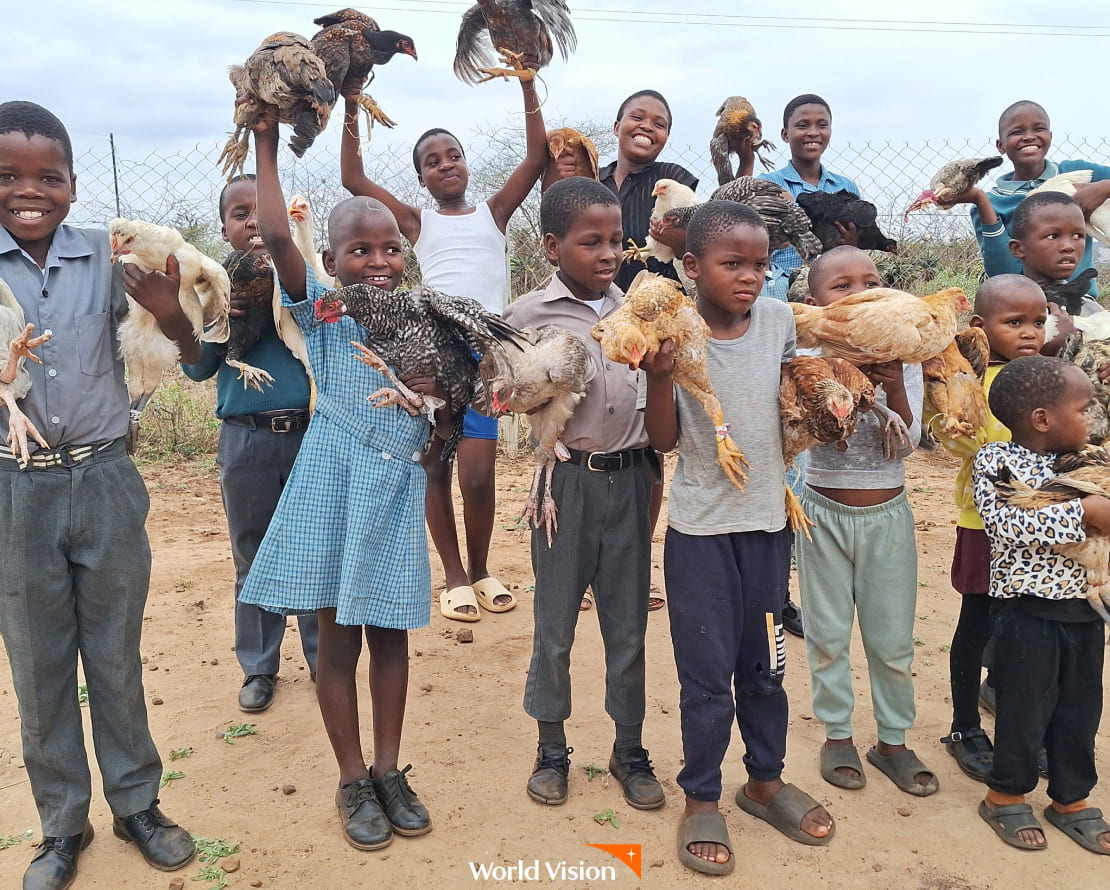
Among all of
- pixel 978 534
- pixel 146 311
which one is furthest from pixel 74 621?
pixel 978 534

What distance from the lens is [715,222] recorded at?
2.42m

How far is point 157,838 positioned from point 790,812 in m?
1.99

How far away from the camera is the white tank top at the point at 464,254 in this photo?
4.12 m

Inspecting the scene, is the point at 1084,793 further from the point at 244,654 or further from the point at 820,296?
the point at 244,654

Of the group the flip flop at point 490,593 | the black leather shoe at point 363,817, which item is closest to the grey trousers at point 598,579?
the black leather shoe at point 363,817

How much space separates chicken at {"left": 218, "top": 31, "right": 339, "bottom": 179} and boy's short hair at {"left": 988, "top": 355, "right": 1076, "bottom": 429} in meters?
2.28

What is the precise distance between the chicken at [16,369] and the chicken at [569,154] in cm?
231

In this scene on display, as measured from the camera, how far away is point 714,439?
253cm

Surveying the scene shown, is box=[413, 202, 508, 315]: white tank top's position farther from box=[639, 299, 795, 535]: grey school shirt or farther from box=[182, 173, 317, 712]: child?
box=[639, 299, 795, 535]: grey school shirt

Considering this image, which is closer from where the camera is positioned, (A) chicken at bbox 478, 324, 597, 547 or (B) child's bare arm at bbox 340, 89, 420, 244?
(A) chicken at bbox 478, 324, 597, 547

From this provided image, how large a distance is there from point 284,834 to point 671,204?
268cm

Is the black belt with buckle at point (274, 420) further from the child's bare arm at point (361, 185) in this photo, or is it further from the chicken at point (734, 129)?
the chicken at point (734, 129)

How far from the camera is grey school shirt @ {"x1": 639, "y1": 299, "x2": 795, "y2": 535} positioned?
2520 millimetres

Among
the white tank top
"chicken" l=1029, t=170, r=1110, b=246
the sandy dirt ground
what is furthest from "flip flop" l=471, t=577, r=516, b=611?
"chicken" l=1029, t=170, r=1110, b=246
